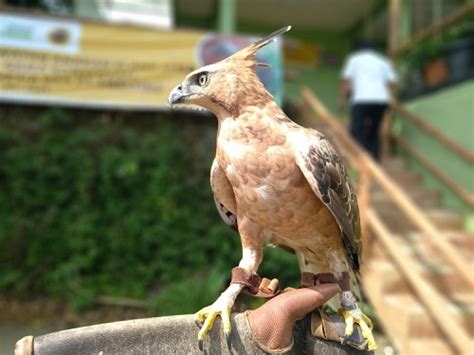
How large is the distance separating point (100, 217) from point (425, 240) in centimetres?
369

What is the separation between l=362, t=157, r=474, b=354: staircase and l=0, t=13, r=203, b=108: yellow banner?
307cm

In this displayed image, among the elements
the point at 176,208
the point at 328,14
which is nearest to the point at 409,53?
the point at 328,14

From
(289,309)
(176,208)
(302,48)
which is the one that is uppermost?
(302,48)

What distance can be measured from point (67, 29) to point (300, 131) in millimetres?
4930

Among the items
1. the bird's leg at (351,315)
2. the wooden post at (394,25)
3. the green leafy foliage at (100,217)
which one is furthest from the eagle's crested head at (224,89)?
the wooden post at (394,25)

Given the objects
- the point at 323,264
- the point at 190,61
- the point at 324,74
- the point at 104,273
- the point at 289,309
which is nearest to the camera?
the point at 289,309

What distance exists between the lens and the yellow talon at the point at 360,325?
56.1 inches

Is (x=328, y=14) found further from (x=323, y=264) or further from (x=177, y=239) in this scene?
(x=323, y=264)

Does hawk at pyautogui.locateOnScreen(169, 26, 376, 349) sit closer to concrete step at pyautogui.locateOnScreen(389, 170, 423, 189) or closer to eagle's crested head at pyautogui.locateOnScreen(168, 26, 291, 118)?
eagle's crested head at pyautogui.locateOnScreen(168, 26, 291, 118)

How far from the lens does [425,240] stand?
489cm

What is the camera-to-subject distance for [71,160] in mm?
5422

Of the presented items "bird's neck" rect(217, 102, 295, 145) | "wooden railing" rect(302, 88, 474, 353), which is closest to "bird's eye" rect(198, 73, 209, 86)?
"bird's neck" rect(217, 102, 295, 145)

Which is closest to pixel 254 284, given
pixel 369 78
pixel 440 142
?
pixel 369 78

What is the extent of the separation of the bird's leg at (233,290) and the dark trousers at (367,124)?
4.32m
